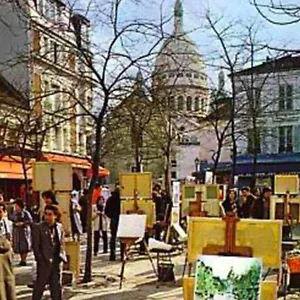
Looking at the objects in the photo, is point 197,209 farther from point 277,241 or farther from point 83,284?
point 277,241

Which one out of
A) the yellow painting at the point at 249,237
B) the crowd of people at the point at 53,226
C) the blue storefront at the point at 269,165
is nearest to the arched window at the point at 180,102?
the crowd of people at the point at 53,226

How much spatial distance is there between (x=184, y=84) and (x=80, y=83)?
29.7 ft

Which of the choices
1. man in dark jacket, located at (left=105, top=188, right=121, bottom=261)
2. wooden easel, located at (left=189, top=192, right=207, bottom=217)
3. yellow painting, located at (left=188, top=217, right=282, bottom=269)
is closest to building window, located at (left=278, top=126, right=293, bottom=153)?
wooden easel, located at (left=189, top=192, right=207, bottom=217)

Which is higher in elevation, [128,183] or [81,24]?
[81,24]

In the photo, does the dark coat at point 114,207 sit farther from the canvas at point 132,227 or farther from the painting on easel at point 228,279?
the painting on easel at point 228,279

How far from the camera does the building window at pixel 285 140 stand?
58688 mm

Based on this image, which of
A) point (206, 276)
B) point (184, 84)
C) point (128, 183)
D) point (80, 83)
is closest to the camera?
point (206, 276)

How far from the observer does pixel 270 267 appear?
317 inches

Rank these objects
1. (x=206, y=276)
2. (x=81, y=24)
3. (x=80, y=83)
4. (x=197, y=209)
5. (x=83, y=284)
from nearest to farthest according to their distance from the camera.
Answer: (x=206, y=276) → (x=83, y=284) → (x=81, y=24) → (x=80, y=83) → (x=197, y=209)

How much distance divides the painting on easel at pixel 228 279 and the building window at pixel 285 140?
51907mm

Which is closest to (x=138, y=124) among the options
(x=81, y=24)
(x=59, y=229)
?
(x=81, y=24)

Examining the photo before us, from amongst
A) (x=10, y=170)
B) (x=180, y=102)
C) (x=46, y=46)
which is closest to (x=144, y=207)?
(x=46, y=46)

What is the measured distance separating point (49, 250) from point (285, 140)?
161ft

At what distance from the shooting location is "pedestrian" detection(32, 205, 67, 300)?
11.3 meters
